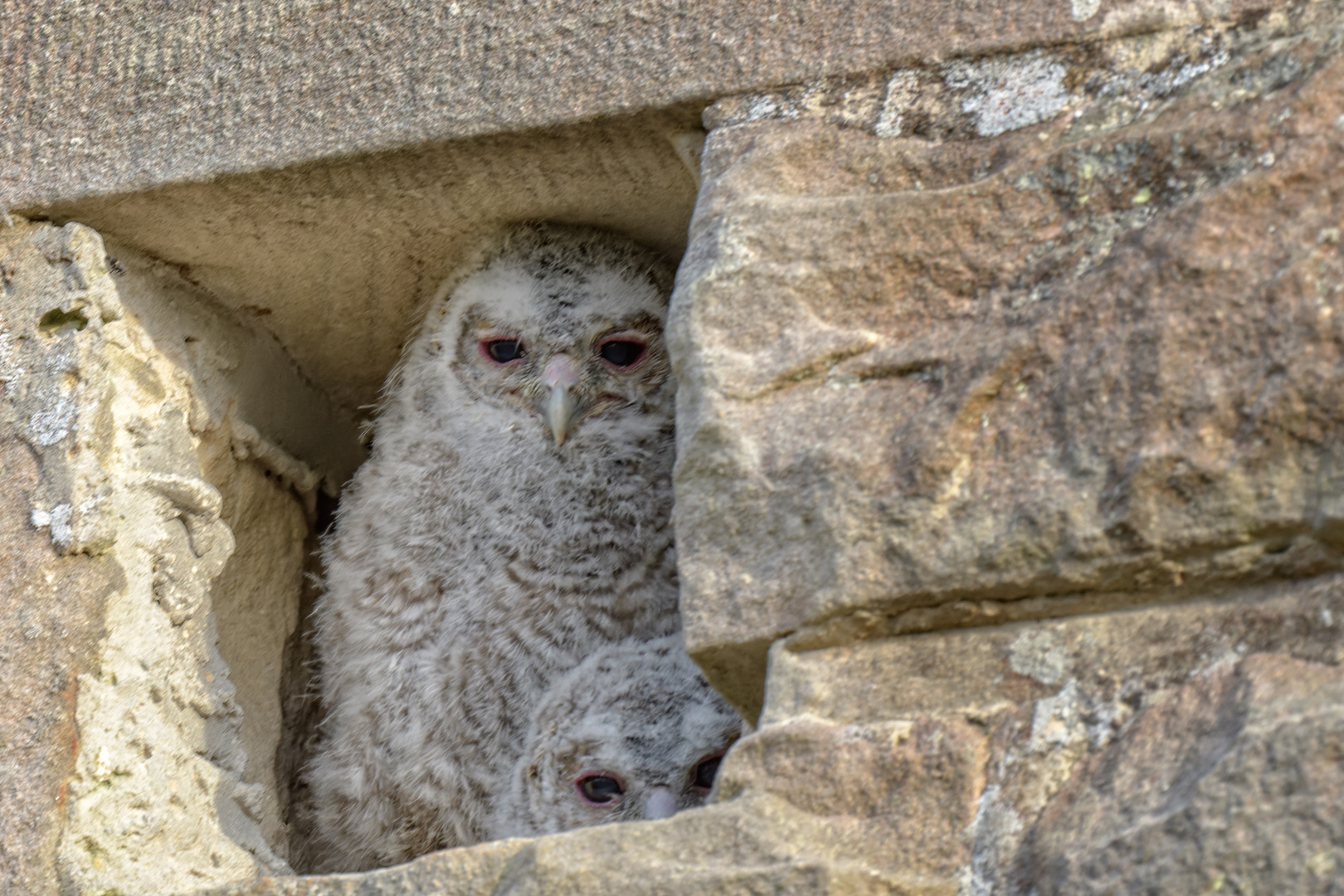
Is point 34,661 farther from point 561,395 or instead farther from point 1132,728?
point 1132,728

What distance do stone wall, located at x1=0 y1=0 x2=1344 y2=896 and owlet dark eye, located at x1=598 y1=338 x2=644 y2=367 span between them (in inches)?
21.1

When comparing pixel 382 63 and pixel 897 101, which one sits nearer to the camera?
pixel 897 101

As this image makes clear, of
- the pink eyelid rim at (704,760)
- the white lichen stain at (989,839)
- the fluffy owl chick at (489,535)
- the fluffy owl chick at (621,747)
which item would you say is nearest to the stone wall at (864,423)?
the white lichen stain at (989,839)

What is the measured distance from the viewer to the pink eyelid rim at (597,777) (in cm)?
261

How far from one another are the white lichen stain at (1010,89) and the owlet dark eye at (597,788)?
4.24 feet

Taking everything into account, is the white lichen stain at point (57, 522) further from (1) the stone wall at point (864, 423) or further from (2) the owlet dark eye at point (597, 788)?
(2) the owlet dark eye at point (597, 788)

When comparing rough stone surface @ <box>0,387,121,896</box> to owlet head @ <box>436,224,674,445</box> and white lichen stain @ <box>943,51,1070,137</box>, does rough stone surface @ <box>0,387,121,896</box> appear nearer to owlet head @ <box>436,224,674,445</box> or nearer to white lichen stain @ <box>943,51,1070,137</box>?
owlet head @ <box>436,224,674,445</box>

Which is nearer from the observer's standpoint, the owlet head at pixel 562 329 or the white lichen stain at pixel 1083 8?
the white lichen stain at pixel 1083 8

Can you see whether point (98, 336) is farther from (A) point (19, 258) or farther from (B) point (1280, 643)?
(B) point (1280, 643)

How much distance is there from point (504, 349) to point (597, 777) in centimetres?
103

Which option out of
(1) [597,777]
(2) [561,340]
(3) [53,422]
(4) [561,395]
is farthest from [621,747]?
(3) [53,422]

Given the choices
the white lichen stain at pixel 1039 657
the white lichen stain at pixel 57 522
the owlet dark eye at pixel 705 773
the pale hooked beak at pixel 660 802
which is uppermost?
the white lichen stain at pixel 57 522

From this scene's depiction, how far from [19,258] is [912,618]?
5.52ft

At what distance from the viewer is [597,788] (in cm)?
263
